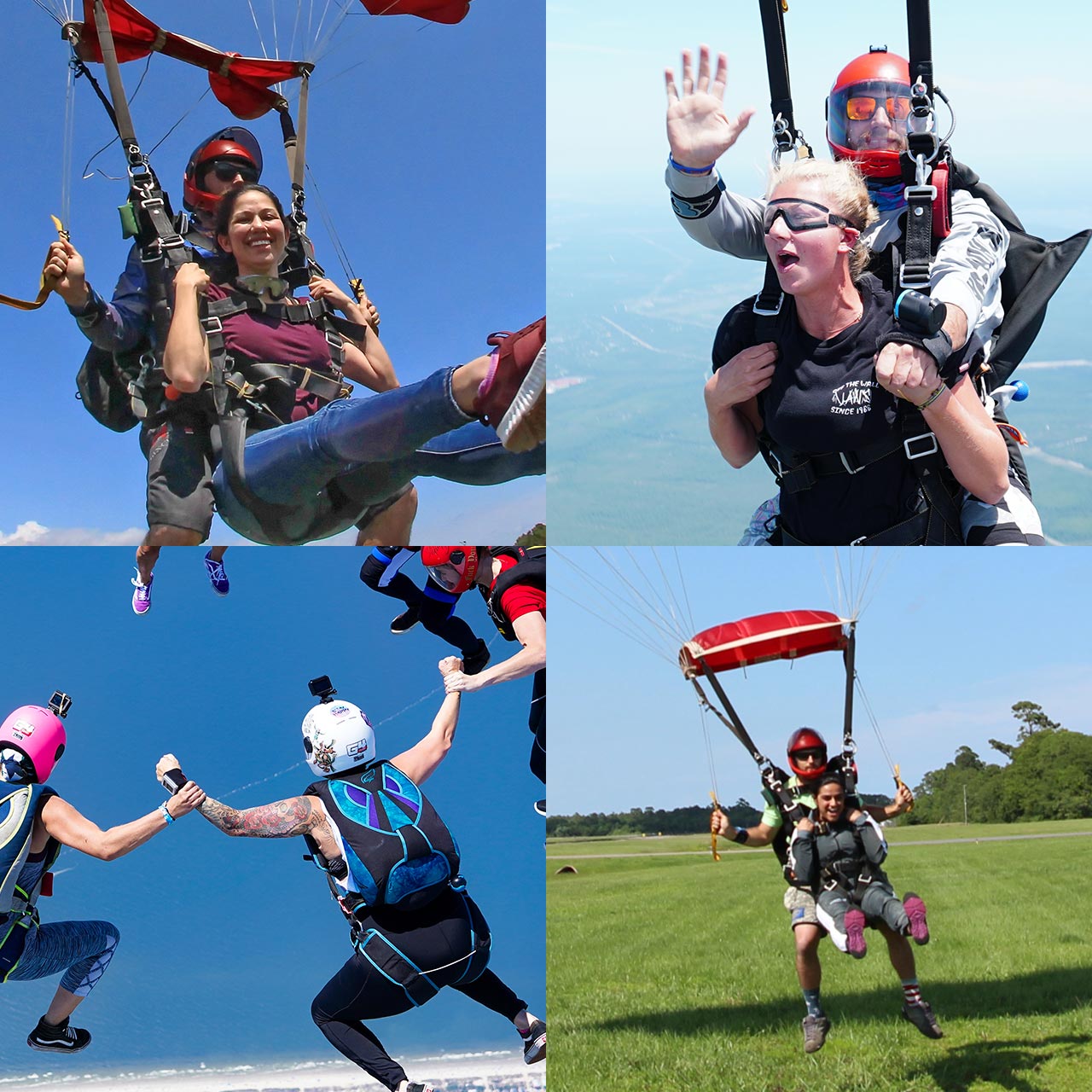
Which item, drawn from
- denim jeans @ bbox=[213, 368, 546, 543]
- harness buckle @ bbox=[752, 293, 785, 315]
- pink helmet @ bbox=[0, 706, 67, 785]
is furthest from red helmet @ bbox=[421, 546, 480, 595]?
harness buckle @ bbox=[752, 293, 785, 315]

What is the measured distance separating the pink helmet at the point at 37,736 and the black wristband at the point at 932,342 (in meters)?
3.92

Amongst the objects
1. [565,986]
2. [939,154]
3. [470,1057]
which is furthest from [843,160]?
[470,1057]

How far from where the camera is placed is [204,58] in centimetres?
656

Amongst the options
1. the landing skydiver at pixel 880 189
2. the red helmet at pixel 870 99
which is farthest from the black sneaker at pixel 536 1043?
the red helmet at pixel 870 99

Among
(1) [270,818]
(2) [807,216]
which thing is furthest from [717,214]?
(1) [270,818]

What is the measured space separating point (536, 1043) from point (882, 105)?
14.3ft

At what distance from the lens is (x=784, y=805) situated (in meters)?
5.45

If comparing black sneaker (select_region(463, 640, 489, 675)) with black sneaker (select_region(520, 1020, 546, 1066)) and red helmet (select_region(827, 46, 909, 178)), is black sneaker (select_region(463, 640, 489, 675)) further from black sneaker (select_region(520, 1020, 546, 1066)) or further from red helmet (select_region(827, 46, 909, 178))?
red helmet (select_region(827, 46, 909, 178))

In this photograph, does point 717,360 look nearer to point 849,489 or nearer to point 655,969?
point 849,489

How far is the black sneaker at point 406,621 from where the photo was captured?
273 inches

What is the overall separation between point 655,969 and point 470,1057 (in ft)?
3.35

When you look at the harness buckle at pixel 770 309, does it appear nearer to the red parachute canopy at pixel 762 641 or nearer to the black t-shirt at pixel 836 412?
the black t-shirt at pixel 836 412

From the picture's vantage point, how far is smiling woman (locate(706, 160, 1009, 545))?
190 inches

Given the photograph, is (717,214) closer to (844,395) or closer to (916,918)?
(844,395)
